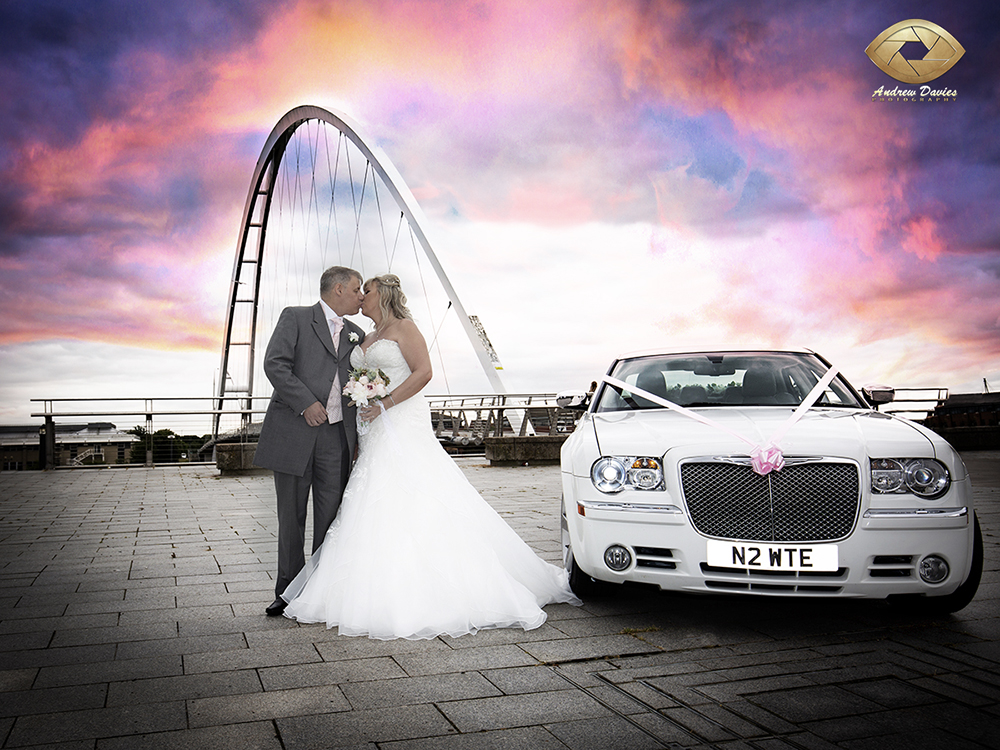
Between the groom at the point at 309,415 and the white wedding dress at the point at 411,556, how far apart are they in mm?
115

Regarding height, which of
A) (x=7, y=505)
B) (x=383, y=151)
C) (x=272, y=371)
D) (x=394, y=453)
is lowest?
(x=7, y=505)

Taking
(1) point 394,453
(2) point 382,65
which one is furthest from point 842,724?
(2) point 382,65

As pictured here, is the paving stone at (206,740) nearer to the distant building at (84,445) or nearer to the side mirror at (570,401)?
the side mirror at (570,401)

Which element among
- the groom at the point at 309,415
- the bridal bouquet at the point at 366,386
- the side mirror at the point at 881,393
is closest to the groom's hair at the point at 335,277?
the groom at the point at 309,415

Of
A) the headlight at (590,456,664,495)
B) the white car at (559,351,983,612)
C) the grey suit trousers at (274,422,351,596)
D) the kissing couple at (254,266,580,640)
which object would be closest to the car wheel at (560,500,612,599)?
the kissing couple at (254,266,580,640)

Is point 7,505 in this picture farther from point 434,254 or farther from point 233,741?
point 434,254

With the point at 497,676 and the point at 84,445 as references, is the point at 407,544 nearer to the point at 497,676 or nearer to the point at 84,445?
the point at 497,676

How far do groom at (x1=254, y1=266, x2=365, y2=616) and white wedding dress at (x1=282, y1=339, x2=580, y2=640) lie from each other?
0.38 feet

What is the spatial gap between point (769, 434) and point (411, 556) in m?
1.85

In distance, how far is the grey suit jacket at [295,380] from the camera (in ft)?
13.4

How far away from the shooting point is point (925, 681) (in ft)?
9.22

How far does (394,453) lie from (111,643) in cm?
162

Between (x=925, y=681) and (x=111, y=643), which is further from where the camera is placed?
(x=111, y=643)

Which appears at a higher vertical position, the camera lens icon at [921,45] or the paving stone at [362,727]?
the camera lens icon at [921,45]
